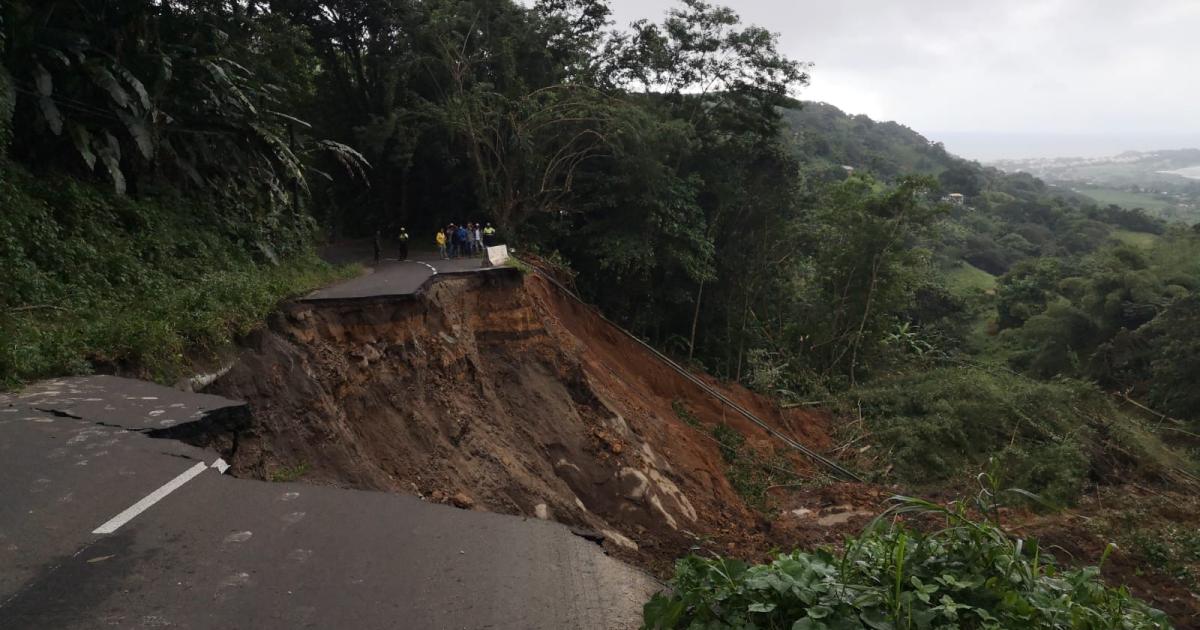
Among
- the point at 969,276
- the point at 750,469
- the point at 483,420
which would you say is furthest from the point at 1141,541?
the point at 969,276

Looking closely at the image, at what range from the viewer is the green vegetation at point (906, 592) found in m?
3.18

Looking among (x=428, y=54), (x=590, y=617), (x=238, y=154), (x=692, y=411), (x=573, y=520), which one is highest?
(x=428, y=54)

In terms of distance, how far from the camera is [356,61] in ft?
76.1

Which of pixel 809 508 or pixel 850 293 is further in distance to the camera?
pixel 850 293

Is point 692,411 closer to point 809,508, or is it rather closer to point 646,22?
point 809,508

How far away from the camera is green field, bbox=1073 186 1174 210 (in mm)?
115225

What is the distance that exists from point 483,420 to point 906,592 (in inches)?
358

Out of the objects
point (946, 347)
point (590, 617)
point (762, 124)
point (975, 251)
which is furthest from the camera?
point (975, 251)

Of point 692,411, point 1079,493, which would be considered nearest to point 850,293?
point 692,411

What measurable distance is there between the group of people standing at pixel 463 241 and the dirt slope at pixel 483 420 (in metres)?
3.11

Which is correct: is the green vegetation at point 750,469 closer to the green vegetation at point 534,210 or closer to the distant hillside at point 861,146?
the green vegetation at point 534,210

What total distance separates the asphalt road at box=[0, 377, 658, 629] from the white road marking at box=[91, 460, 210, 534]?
0.01 metres

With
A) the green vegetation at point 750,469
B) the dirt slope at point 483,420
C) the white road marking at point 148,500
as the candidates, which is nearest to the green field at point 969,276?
the green vegetation at point 750,469

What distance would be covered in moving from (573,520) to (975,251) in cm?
5963
